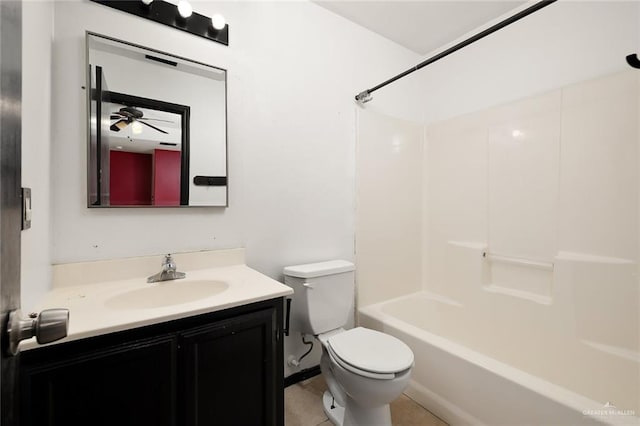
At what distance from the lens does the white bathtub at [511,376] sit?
113 cm

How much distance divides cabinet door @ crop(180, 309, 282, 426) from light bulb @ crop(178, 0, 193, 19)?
4.81ft

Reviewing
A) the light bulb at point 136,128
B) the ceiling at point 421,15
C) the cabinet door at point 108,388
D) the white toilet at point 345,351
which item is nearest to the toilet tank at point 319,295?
the white toilet at point 345,351

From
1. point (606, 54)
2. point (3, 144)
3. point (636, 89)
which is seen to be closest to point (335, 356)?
point (3, 144)

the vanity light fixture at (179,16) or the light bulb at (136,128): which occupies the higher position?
the vanity light fixture at (179,16)

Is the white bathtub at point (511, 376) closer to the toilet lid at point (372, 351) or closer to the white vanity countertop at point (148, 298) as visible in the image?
the toilet lid at point (372, 351)

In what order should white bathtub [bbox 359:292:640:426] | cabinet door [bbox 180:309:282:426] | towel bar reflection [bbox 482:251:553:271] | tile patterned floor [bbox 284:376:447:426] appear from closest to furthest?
1. cabinet door [bbox 180:309:282:426]
2. white bathtub [bbox 359:292:640:426]
3. tile patterned floor [bbox 284:376:447:426]
4. towel bar reflection [bbox 482:251:553:271]

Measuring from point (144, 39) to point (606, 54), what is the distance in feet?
8.21

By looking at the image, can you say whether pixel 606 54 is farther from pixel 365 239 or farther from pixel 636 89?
pixel 365 239

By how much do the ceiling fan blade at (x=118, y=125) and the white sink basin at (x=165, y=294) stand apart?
0.74m

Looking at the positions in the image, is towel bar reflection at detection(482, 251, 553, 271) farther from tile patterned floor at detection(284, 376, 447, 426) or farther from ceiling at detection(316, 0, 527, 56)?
ceiling at detection(316, 0, 527, 56)

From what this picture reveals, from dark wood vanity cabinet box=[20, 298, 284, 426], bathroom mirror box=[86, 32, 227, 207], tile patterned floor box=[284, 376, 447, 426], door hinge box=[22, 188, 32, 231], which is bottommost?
tile patterned floor box=[284, 376, 447, 426]

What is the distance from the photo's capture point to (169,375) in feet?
3.00

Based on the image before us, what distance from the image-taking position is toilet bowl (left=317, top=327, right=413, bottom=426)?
1.21 m

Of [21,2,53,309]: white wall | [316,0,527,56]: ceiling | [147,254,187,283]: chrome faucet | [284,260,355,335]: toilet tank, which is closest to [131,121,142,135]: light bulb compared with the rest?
[21,2,53,309]: white wall
